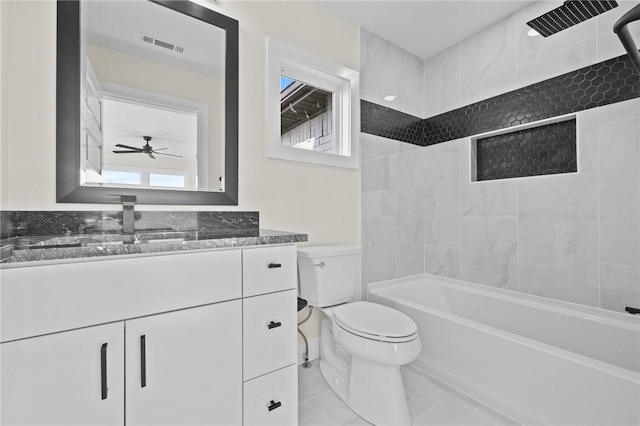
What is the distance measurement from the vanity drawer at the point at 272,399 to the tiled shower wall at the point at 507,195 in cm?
119

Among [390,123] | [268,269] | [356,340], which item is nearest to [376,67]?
[390,123]

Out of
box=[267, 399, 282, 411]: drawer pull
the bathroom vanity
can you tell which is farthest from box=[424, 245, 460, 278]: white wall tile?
box=[267, 399, 282, 411]: drawer pull

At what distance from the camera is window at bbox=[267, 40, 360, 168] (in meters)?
1.87

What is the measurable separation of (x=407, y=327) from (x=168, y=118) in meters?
1.68

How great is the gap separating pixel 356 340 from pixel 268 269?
626 mm

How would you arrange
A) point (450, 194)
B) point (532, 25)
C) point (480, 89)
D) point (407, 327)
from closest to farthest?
1. point (407, 327)
2. point (532, 25)
3. point (480, 89)
4. point (450, 194)

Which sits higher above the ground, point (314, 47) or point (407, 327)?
point (314, 47)

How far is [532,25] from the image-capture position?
1.91 m

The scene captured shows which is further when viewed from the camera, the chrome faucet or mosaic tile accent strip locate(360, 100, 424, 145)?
mosaic tile accent strip locate(360, 100, 424, 145)

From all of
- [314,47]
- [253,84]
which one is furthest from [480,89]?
[253,84]

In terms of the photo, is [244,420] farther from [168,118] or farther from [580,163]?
[580,163]

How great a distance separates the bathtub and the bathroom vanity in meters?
1.02

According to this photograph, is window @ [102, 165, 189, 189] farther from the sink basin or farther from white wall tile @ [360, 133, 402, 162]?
white wall tile @ [360, 133, 402, 162]

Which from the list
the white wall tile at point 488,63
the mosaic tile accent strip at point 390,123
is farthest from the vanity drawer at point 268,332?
the white wall tile at point 488,63
